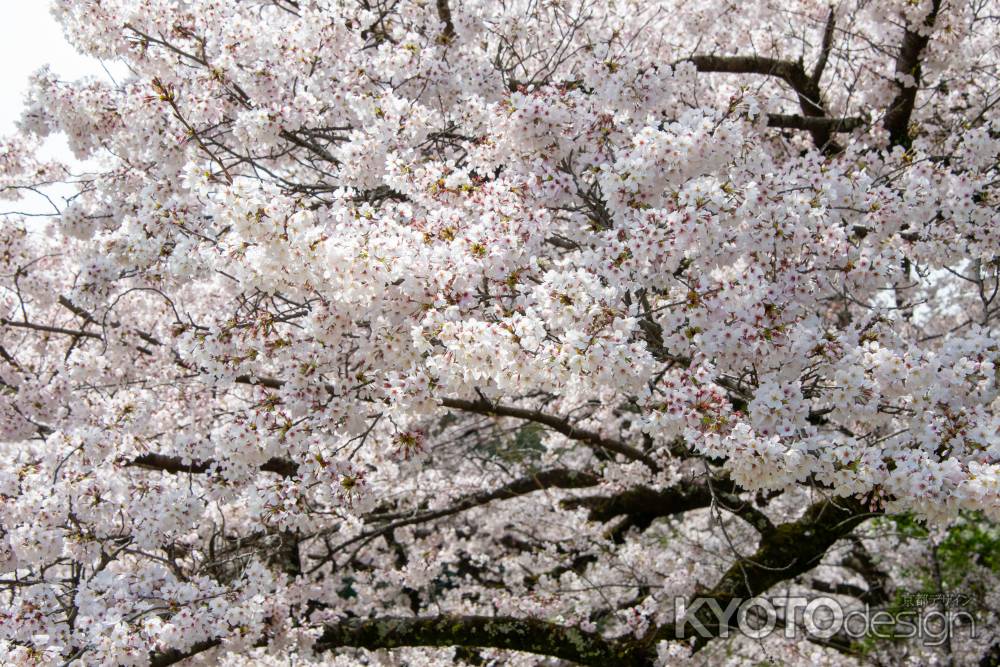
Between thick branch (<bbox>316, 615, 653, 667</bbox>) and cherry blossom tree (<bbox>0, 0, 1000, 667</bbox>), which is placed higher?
cherry blossom tree (<bbox>0, 0, 1000, 667</bbox>)

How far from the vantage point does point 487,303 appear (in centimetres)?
374

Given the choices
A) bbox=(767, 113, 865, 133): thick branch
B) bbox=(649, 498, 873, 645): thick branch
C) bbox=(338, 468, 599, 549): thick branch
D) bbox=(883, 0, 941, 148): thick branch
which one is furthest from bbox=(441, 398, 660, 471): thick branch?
bbox=(883, 0, 941, 148): thick branch

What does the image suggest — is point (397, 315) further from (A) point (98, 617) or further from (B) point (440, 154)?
(A) point (98, 617)

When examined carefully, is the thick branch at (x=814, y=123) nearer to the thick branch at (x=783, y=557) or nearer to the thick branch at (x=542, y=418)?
the thick branch at (x=542, y=418)

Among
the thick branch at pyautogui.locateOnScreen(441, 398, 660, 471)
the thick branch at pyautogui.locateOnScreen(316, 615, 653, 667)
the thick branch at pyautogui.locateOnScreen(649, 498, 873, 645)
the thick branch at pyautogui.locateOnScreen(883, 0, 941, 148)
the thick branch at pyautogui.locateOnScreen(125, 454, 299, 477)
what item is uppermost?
the thick branch at pyautogui.locateOnScreen(883, 0, 941, 148)

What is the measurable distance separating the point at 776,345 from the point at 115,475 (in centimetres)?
399

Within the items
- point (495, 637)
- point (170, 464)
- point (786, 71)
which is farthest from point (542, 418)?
point (786, 71)

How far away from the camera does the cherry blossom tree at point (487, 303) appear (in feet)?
11.0

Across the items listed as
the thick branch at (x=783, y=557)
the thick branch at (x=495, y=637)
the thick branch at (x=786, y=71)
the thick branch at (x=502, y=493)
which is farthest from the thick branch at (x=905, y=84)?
the thick branch at (x=495, y=637)

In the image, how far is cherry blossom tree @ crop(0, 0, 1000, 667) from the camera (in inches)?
132

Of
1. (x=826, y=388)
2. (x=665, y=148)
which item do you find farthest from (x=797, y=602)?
(x=665, y=148)

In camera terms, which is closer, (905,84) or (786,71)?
(905,84)

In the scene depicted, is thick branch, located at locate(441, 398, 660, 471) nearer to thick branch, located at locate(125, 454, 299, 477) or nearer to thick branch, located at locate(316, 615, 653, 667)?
thick branch, located at locate(125, 454, 299, 477)

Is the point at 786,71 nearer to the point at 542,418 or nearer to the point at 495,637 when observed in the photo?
the point at 542,418
